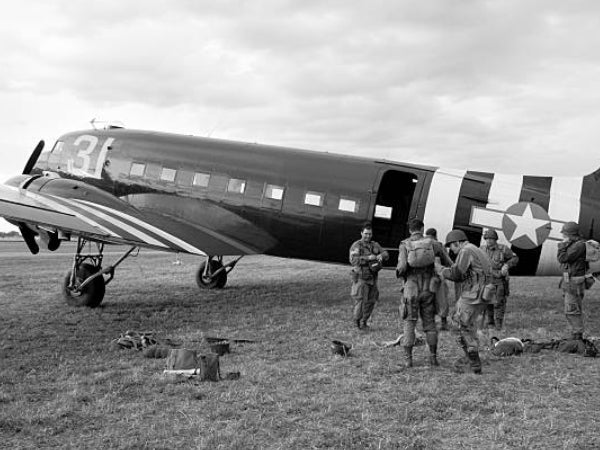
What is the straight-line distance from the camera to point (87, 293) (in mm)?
11719

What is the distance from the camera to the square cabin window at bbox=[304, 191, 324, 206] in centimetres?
1247

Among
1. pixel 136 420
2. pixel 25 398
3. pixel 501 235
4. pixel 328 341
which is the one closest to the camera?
pixel 136 420

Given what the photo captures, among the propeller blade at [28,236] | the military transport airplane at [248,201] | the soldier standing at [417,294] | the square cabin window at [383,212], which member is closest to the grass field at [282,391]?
the soldier standing at [417,294]

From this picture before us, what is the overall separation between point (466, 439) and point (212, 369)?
3.10 meters

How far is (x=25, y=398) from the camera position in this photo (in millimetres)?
5953

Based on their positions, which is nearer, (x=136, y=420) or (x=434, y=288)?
(x=136, y=420)

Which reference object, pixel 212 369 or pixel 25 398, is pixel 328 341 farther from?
pixel 25 398

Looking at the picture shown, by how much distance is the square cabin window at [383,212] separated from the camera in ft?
43.8

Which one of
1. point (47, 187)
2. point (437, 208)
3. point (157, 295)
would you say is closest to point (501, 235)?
point (437, 208)

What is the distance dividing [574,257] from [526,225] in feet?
9.91

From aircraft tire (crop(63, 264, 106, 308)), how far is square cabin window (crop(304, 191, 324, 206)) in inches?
194

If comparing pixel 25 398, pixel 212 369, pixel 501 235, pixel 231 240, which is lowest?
pixel 25 398

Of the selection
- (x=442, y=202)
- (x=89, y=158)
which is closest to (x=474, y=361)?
(x=442, y=202)

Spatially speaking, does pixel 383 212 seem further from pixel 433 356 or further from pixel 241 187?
pixel 433 356
